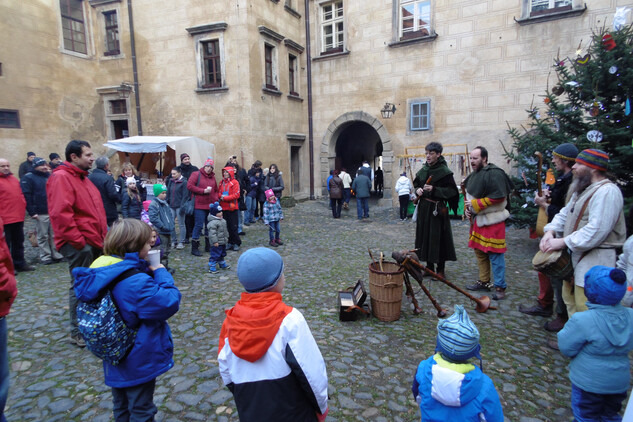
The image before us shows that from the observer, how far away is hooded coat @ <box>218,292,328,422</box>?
1.69 m

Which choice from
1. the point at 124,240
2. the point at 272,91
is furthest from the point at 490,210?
the point at 272,91

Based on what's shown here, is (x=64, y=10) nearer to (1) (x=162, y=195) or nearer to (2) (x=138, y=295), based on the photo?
(1) (x=162, y=195)

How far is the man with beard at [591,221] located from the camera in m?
3.03

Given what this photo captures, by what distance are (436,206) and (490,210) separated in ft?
2.63

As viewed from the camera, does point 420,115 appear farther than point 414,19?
Yes

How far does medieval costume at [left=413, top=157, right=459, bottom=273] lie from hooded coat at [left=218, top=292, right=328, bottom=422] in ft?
13.1

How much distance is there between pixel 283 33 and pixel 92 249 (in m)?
13.3

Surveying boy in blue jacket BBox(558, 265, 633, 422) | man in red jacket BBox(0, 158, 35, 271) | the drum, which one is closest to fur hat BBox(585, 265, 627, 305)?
boy in blue jacket BBox(558, 265, 633, 422)

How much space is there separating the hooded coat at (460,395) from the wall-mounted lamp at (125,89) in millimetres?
16233

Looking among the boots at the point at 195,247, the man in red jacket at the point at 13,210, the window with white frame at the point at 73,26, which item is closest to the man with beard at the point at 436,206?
the boots at the point at 195,247

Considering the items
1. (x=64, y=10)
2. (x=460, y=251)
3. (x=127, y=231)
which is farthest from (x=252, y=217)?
(x=64, y=10)

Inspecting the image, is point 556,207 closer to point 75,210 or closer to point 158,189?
point 75,210

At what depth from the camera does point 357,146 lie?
19.8 m

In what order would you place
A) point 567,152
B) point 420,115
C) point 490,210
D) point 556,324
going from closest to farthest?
point 567,152, point 556,324, point 490,210, point 420,115
